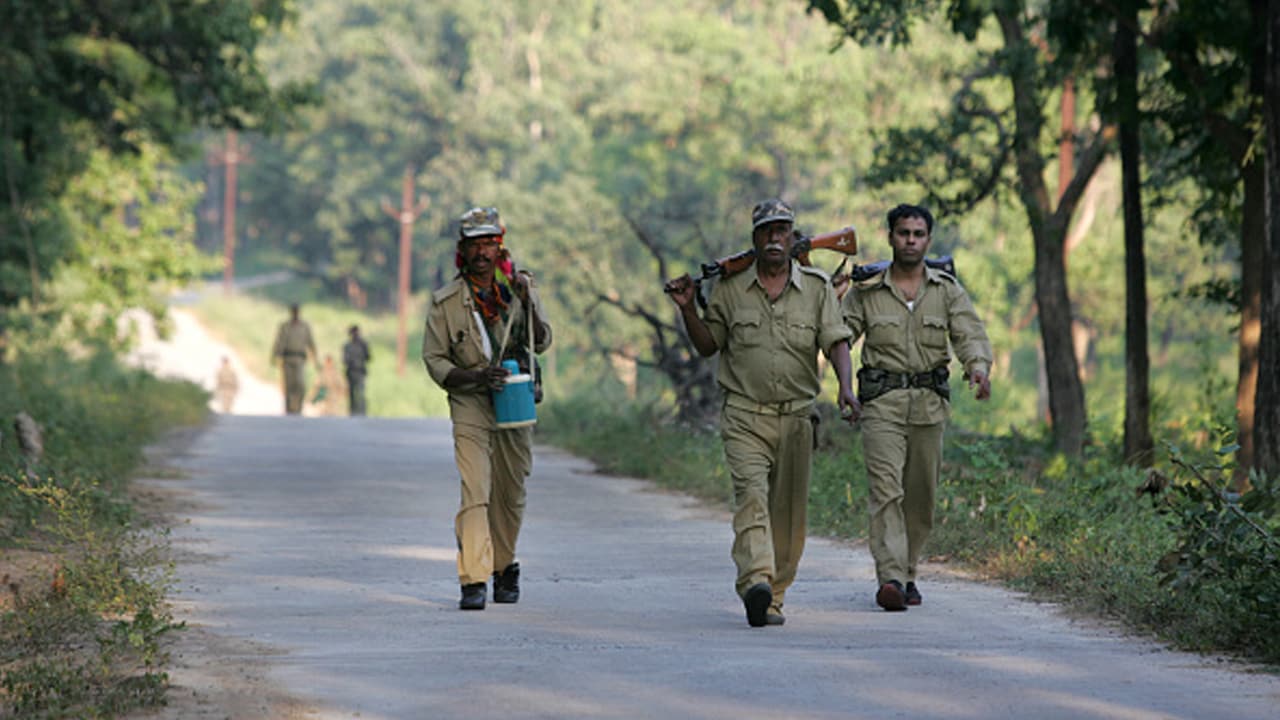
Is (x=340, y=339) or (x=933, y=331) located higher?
(x=340, y=339)

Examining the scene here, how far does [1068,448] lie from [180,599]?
14.1m

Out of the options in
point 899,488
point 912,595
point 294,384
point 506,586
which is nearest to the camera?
point 899,488

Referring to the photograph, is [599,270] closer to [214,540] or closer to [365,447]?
[365,447]

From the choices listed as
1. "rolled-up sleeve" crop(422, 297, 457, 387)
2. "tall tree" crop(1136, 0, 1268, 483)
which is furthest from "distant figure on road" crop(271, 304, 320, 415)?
"rolled-up sleeve" crop(422, 297, 457, 387)

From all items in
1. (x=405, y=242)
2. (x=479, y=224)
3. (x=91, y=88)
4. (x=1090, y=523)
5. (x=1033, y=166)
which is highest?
(x=405, y=242)

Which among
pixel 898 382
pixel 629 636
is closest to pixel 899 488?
pixel 898 382

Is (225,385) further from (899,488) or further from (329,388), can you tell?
(899,488)

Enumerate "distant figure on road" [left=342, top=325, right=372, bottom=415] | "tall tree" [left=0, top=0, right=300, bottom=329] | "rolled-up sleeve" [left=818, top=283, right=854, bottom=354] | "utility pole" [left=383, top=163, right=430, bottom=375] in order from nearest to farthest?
"rolled-up sleeve" [left=818, top=283, right=854, bottom=354]
"tall tree" [left=0, top=0, right=300, bottom=329]
"distant figure on road" [left=342, top=325, right=372, bottom=415]
"utility pole" [left=383, top=163, right=430, bottom=375]

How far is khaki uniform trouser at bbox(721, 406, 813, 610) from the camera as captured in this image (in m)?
9.16

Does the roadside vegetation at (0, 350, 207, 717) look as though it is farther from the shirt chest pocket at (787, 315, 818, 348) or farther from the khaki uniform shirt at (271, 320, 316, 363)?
the khaki uniform shirt at (271, 320, 316, 363)

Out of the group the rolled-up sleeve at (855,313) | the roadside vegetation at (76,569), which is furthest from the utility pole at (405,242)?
the rolled-up sleeve at (855,313)

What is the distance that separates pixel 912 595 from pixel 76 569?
4.12m

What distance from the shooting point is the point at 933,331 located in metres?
10.1

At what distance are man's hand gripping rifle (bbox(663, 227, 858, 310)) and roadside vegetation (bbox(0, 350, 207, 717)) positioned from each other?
2878 mm
